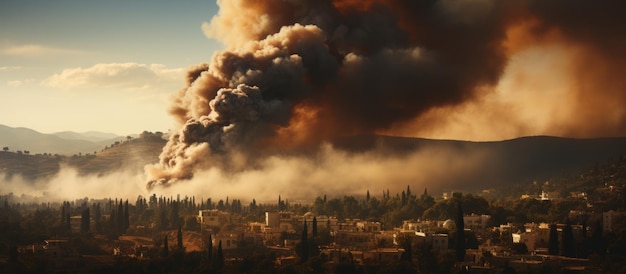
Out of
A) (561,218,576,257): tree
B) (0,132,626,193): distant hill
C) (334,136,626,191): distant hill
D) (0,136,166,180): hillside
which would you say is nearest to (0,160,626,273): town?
(561,218,576,257): tree

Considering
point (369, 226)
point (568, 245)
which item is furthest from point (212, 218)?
point (568, 245)

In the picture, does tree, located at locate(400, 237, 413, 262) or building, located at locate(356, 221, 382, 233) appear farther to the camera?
building, located at locate(356, 221, 382, 233)

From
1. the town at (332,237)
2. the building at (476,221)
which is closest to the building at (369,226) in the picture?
the town at (332,237)

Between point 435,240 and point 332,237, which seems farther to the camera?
point 332,237

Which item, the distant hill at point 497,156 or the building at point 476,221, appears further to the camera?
the distant hill at point 497,156

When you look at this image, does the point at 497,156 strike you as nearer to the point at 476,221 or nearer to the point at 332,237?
the point at 476,221

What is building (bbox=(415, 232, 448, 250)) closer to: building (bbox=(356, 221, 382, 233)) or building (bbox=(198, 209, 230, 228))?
building (bbox=(356, 221, 382, 233))

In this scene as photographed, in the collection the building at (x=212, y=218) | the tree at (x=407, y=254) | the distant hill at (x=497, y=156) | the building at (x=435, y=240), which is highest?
the distant hill at (x=497, y=156)

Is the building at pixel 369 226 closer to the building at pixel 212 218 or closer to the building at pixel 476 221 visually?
the building at pixel 476 221
